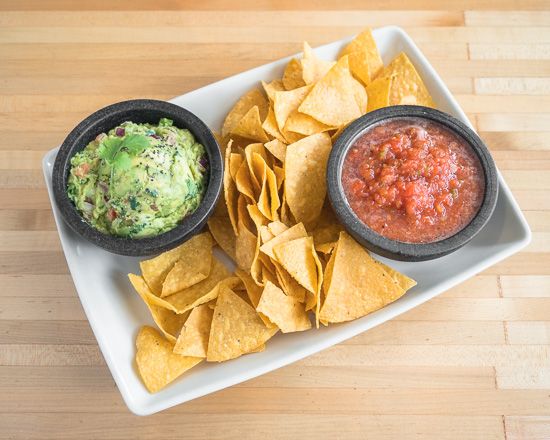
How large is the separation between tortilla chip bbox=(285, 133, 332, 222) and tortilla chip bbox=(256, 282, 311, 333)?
35cm

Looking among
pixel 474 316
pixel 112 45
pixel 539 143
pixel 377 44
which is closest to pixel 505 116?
pixel 539 143

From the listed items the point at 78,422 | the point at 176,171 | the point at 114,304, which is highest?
the point at 176,171

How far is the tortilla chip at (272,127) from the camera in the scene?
2.86m

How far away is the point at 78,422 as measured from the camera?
9.25 ft

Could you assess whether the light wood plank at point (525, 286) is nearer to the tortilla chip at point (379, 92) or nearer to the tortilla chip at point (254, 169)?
the tortilla chip at point (379, 92)

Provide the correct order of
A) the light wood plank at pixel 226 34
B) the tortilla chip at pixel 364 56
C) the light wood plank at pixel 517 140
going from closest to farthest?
the tortilla chip at pixel 364 56, the light wood plank at pixel 517 140, the light wood plank at pixel 226 34

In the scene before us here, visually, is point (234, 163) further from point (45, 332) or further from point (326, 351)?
point (45, 332)

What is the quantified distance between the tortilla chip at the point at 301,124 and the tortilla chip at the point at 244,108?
0.19 m

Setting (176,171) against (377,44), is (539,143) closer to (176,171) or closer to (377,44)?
(377,44)

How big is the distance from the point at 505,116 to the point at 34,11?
8.02ft

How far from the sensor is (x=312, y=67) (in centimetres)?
294

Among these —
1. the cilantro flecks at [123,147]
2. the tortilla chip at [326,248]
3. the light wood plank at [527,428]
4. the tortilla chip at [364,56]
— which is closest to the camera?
the cilantro flecks at [123,147]

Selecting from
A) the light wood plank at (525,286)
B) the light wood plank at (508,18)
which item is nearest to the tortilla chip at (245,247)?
the light wood plank at (525,286)

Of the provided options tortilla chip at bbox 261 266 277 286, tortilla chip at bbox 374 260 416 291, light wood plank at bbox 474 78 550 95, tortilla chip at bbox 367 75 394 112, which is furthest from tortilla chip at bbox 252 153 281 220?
light wood plank at bbox 474 78 550 95
